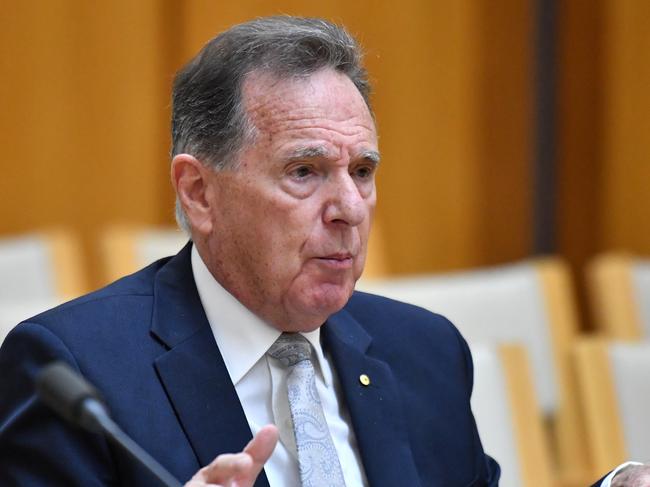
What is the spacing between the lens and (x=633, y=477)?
6.36 ft

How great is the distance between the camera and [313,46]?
1900mm

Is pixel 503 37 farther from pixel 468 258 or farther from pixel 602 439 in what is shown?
pixel 602 439

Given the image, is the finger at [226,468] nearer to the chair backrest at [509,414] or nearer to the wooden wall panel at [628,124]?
the chair backrest at [509,414]

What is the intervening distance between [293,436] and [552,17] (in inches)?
157

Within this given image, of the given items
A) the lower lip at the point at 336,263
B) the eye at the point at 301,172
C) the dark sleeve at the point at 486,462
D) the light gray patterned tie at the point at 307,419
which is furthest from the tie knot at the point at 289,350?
the dark sleeve at the point at 486,462

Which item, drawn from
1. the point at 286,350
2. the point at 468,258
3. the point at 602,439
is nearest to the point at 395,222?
the point at 468,258

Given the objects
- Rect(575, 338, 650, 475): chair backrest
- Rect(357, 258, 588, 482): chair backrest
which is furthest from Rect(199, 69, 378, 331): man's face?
Rect(357, 258, 588, 482): chair backrest

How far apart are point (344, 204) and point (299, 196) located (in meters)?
0.07

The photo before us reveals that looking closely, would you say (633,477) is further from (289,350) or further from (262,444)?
(262,444)

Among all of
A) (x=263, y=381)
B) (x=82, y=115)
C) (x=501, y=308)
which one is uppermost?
(x=263, y=381)

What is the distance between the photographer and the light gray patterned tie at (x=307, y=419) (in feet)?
6.10

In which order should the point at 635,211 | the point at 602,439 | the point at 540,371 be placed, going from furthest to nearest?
the point at 635,211, the point at 540,371, the point at 602,439

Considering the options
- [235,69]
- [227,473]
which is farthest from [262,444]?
[235,69]

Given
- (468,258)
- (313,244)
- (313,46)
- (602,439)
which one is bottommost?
(468,258)
